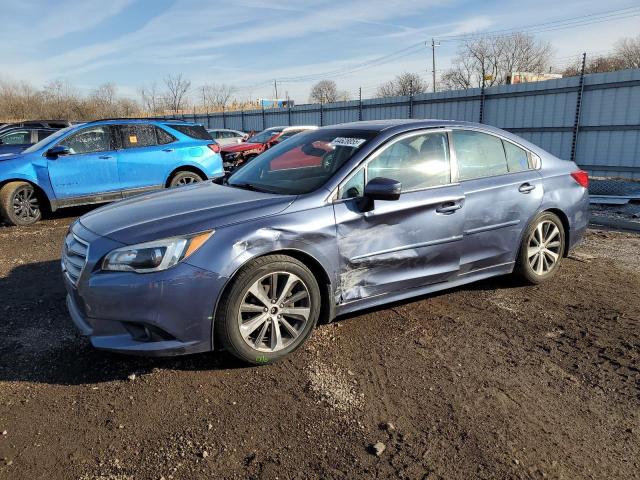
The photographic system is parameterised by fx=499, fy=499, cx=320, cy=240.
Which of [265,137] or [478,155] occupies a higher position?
[478,155]

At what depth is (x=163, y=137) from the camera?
9219mm

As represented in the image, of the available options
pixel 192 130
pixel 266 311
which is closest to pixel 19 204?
pixel 192 130

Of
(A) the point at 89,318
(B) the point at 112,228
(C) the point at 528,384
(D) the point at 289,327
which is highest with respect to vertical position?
(B) the point at 112,228

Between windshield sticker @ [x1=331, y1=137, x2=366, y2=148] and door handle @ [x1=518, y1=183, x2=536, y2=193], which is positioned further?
door handle @ [x1=518, y1=183, x2=536, y2=193]

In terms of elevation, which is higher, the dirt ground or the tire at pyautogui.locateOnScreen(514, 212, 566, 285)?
the tire at pyautogui.locateOnScreen(514, 212, 566, 285)

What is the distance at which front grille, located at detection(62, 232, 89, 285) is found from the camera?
324 centimetres

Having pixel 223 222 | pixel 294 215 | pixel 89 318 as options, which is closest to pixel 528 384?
pixel 294 215

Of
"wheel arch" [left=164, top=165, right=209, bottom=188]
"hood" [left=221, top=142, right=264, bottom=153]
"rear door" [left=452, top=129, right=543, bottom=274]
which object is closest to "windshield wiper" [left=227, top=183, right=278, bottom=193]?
"rear door" [left=452, top=129, right=543, bottom=274]

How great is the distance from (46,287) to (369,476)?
404 cm

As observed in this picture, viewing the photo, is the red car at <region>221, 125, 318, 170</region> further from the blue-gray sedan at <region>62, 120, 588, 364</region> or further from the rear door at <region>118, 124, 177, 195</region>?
the blue-gray sedan at <region>62, 120, 588, 364</region>

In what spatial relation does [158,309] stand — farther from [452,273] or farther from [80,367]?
[452,273]

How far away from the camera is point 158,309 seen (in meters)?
3.00

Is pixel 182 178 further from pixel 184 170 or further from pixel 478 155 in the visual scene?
pixel 478 155

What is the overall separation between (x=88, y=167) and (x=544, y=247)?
712 centimetres
